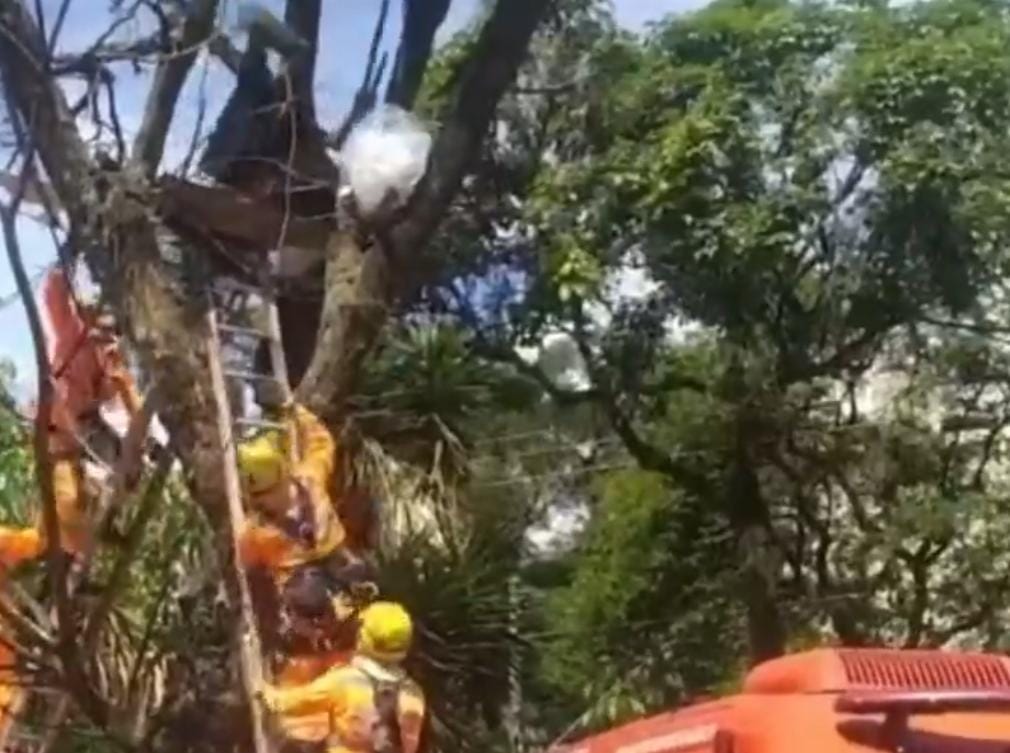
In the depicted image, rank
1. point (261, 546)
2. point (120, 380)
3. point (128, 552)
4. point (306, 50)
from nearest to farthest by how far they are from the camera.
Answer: point (128, 552), point (261, 546), point (120, 380), point (306, 50)

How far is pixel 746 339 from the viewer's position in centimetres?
1492

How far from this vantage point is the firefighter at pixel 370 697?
6.06 meters

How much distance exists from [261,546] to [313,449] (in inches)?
30.6

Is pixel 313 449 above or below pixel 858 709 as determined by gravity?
above

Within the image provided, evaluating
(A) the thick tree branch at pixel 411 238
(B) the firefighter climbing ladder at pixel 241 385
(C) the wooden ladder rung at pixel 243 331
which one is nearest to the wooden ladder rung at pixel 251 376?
(B) the firefighter climbing ladder at pixel 241 385

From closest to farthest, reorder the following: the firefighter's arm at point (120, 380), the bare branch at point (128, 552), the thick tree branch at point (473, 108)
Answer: the bare branch at point (128, 552) < the firefighter's arm at point (120, 380) < the thick tree branch at point (473, 108)

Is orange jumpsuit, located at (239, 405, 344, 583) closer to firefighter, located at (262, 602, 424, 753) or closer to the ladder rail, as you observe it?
the ladder rail

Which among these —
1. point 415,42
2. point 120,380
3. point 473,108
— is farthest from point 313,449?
point 415,42

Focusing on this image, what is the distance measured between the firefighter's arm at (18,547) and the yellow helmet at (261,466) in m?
0.61

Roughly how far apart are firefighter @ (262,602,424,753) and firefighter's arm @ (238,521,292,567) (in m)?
0.39

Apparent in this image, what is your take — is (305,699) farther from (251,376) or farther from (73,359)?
(251,376)

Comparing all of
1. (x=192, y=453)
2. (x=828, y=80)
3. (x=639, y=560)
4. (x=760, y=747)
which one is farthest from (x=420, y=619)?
(x=639, y=560)

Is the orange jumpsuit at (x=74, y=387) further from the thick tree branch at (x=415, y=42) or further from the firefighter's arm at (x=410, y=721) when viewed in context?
the thick tree branch at (x=415, y=42)

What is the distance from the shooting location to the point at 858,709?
4566 millimetres
